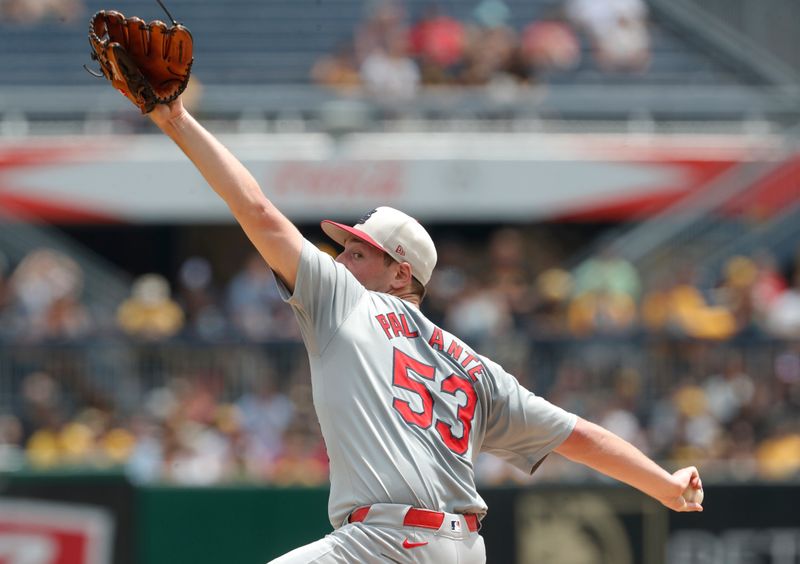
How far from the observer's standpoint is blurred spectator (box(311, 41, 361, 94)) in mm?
14859

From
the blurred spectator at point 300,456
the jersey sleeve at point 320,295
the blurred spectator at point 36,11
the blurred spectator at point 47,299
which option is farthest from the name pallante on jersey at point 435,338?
the blurred spectator at point 36,11

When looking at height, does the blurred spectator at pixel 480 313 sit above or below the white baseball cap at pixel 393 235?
above

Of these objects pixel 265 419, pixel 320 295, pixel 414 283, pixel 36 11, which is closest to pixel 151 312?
pixel 265 419

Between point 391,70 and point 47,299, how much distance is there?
4416 millimetres

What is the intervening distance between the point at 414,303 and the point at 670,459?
6.68 metres

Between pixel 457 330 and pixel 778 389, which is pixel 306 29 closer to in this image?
pixel 457 330

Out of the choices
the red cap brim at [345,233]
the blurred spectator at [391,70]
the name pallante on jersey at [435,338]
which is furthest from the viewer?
the blurred spectator at [391,70]

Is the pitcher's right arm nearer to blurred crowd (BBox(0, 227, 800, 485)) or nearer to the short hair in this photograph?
the short hair

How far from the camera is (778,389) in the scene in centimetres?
1133

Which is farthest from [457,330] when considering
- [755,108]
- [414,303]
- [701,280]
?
[414,303]

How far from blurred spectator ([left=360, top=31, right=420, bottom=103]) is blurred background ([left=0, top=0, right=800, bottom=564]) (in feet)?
0.08

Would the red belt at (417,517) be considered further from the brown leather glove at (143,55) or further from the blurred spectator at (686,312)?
the blurred spectator at (686,312)

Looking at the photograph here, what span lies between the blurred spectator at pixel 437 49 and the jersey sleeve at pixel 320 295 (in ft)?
36.6

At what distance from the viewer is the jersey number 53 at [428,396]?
3.94 meters
